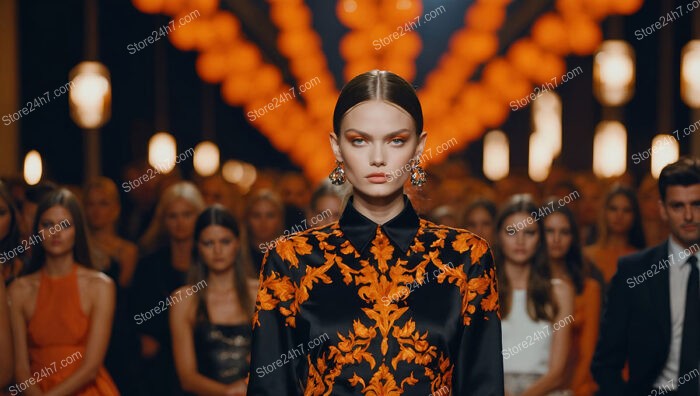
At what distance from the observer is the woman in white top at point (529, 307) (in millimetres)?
6664

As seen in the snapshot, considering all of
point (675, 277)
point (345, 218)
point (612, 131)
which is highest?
point (612, 131)

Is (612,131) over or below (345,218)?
over

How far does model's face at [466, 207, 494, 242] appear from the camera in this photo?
29.3 feet

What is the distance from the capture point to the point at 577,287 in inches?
295

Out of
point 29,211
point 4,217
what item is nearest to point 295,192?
point 29,211

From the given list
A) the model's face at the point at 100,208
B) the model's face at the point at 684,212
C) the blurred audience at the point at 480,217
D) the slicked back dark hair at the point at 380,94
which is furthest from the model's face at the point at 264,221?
the slicked back dark hair at the point at 380,94

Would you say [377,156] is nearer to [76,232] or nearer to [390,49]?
[76,232]

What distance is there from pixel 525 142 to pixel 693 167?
32.3m

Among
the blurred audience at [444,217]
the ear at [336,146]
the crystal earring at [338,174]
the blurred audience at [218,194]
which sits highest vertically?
the blurred audience at [218,194]

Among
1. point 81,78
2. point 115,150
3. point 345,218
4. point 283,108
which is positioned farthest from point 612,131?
point 345,218

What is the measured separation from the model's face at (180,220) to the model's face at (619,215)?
2901mm

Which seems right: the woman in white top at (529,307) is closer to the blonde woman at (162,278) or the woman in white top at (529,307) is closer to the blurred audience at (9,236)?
the blonde woman at (162,278)

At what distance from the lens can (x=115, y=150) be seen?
696 inches

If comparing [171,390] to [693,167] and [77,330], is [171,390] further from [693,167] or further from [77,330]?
[693,167]
